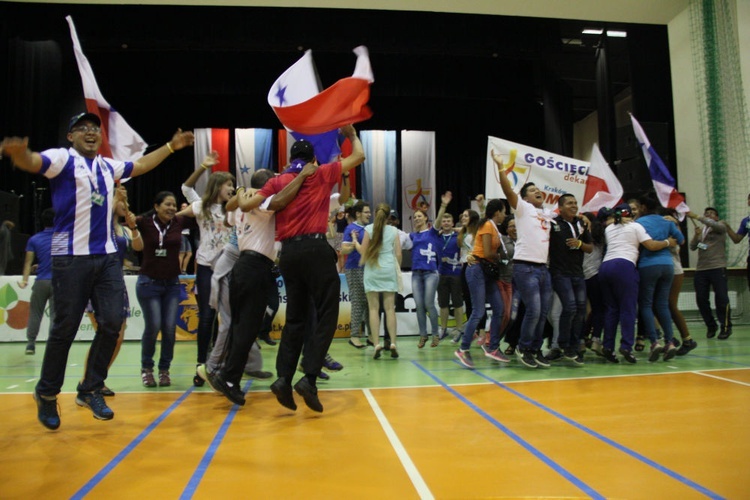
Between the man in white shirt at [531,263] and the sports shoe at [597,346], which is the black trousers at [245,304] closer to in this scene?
the man in white shirt at [531,263]

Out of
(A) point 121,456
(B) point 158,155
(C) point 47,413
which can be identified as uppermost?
(B) point 158,155

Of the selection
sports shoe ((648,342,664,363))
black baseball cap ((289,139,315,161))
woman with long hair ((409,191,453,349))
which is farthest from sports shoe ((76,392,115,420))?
sports shoe ((648,342,664,363))

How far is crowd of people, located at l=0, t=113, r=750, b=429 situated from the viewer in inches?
159

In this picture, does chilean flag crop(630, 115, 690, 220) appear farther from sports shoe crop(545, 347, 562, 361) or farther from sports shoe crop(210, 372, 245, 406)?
sports shoe crop(210, 372, 245, 406)

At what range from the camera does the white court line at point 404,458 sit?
8.89 ft

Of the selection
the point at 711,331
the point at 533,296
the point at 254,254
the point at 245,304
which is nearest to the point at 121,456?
the point at 245,304

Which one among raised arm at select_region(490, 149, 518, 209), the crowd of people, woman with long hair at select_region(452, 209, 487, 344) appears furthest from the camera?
woman with long hair at select_region(452, 209, 487, 344)

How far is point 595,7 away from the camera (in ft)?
39.9

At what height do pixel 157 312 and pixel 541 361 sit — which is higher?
pixel 157 312

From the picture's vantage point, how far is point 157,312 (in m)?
5.58

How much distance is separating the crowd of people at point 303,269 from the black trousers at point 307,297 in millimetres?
10

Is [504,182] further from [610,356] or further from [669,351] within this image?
[669,351]

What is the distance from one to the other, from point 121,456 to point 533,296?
4285 millimetres

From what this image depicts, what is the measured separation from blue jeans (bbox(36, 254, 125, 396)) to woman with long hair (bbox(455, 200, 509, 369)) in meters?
3.93
